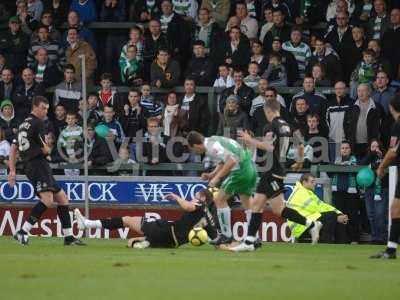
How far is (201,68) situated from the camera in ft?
79.0

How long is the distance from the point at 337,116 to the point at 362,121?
0.55 metres

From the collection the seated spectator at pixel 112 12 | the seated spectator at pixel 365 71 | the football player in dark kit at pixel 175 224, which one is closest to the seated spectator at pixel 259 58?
the seated spectator at pixel 365 71

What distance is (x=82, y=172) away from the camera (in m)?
23.5

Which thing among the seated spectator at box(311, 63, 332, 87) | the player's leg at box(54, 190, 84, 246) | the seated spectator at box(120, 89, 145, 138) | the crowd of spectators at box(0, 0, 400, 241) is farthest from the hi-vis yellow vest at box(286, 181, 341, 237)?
the player's leg at box(54, 190, 84, 246)

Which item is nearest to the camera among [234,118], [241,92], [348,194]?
[348,194]

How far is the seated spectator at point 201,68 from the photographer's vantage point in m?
24.0

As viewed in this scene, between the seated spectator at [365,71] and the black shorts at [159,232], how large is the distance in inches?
262

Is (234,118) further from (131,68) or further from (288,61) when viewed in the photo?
(131,68)

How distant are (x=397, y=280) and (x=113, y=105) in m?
11.5

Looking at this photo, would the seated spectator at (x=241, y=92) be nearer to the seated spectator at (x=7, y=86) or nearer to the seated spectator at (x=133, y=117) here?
the seated spectator at (x=133, y=117)

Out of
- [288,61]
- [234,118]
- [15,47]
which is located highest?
[15,47]

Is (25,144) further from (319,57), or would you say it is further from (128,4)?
(128,4)

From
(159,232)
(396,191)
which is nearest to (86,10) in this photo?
(159,232)

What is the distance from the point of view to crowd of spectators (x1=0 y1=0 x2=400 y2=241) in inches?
886
